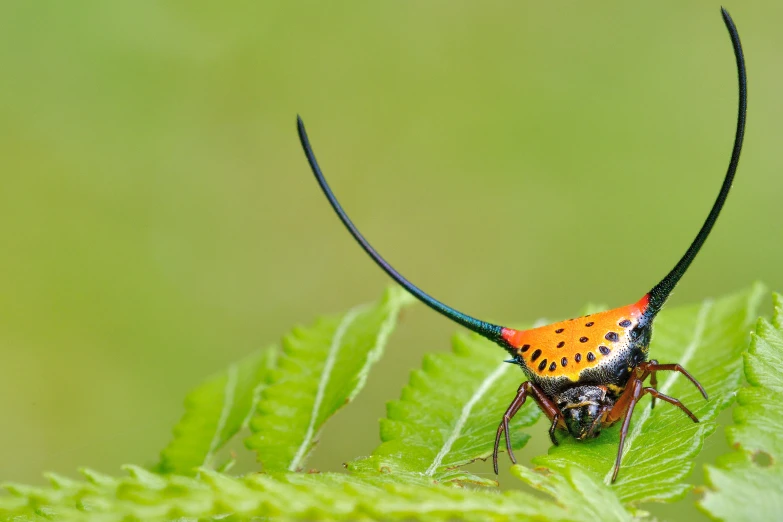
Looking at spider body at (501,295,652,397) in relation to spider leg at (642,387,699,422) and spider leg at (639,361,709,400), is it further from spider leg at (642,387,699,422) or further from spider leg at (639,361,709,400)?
spider leg at (642,387,699,422)

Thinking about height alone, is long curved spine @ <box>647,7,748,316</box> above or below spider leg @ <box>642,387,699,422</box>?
above

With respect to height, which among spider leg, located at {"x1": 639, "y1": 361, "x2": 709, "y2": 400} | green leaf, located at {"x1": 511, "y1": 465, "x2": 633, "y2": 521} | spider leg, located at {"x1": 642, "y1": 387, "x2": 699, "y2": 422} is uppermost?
spider leg, located at {"x1": 639, "y1": 361, "x2": 709, "y2": 400}

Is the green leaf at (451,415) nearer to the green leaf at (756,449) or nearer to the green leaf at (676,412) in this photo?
the green leaf at (676,412)

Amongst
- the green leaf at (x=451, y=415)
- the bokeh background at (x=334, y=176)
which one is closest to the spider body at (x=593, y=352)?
the green leaf at (x=451, y=415)

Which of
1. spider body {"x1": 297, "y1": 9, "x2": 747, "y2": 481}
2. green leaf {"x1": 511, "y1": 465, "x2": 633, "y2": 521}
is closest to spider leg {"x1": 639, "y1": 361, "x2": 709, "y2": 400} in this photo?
spider body {"x1": 297, "y1": 9, "x2": 747, "y2": 481}

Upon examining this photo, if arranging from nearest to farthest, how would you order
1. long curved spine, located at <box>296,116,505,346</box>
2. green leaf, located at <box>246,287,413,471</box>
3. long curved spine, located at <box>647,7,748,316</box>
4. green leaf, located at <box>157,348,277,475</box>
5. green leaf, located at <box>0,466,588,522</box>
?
green leaf, located at <box>0,466,588,522</box> → long curved spine, located at <box>647,7,748,316</box> → long curved spine, located at <box>296,116,505,346</box> → green leaf, located at <box>246,287,413,471</box> → green leaf, located at <box>157,348,277,475</box>
